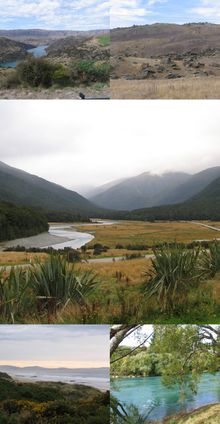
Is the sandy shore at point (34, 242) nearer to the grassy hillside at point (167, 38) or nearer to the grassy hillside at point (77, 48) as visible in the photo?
the grassy hillside at point (77, 48)

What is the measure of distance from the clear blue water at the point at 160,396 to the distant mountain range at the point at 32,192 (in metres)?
2.45

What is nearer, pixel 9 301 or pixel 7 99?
pixel 9 301

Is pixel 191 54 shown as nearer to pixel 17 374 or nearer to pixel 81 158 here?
pixel 81 158

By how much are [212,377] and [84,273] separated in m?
2.09

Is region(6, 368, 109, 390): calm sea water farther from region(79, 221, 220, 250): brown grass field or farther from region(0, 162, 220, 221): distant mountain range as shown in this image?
region(0, 162, 220, 221): distant mountain range

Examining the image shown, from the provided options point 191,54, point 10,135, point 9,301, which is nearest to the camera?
point 9,301

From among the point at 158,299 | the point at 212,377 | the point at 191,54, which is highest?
the point at 191,54

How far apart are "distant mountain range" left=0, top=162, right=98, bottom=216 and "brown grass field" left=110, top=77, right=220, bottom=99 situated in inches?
58.7

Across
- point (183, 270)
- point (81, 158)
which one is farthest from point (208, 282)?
point (81, 158)

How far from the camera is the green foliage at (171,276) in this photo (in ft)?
38.3

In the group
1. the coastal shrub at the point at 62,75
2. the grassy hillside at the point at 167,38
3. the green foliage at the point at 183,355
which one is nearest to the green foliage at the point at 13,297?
the green foliage at the point at 183,355

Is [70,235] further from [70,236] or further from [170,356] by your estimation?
[170,356]

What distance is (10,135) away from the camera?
12008mm

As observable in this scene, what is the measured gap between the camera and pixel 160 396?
1144 cm
